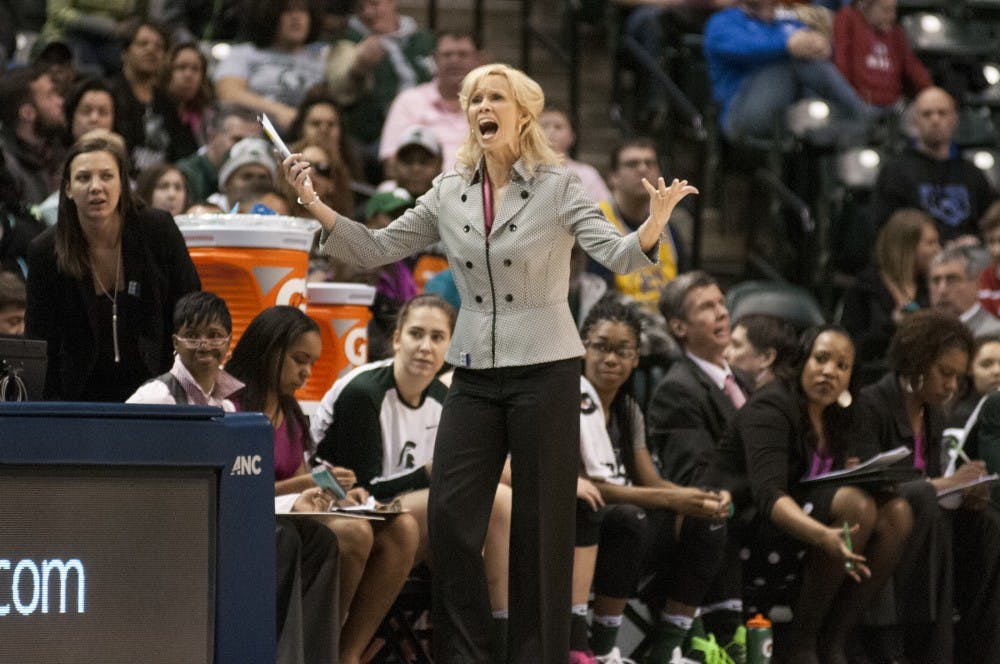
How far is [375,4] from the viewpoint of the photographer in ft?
34.1

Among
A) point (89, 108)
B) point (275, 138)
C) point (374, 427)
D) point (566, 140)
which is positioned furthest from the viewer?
point (566, 140)

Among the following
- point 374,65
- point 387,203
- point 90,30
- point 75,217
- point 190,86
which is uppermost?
point 90,30

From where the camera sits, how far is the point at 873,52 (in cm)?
1091

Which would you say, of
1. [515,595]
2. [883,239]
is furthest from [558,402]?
[883,239]

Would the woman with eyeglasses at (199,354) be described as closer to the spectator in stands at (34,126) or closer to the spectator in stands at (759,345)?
the spectator in stands at (759,345)

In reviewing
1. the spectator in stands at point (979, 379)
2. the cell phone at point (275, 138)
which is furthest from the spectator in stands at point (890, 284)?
the cell phone at point (275, 138)

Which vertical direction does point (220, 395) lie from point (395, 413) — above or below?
above

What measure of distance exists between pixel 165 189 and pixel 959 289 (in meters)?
3.58

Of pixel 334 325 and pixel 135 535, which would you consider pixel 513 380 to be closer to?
pixel 135 535

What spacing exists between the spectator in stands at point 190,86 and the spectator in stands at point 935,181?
11.3 ft

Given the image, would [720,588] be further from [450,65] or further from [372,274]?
[450,65]

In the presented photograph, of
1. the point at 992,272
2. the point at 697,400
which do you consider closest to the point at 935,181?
the point at 992,272

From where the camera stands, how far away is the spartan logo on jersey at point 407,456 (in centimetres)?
636

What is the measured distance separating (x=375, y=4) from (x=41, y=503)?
265 inches
